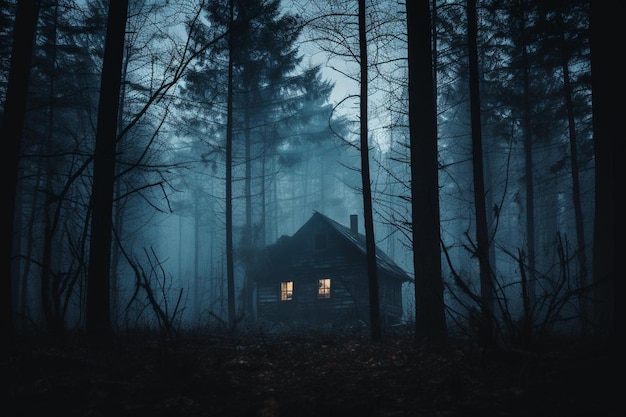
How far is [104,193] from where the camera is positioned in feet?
26.5

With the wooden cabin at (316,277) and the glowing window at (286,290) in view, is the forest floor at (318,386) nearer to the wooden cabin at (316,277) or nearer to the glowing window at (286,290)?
the wooden cabin at (316,277)

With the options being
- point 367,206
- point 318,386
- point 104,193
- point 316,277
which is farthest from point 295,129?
point 318,386

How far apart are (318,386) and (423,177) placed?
17.7 ft

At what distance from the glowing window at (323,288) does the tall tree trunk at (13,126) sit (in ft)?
62.2

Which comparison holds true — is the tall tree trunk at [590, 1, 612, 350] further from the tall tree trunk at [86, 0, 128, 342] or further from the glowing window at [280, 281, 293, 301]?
the glowing window at [280, 281, 293, 301]

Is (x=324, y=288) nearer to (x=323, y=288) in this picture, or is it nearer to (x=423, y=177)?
(x=323, y=288)

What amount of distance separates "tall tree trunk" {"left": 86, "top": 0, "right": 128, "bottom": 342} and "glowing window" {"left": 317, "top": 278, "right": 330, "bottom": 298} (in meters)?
17.6

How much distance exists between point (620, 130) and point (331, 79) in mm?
35123

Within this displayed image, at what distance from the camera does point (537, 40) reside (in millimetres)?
17406

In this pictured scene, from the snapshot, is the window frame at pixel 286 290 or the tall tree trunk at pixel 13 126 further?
the window frame at pixel 286 290

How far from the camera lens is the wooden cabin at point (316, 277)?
2427 centimetres

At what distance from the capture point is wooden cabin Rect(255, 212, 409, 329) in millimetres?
24266

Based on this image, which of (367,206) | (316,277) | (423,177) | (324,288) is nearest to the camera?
(423,177)

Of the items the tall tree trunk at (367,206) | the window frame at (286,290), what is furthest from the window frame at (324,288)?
the tall tree trunk at (367,206)
